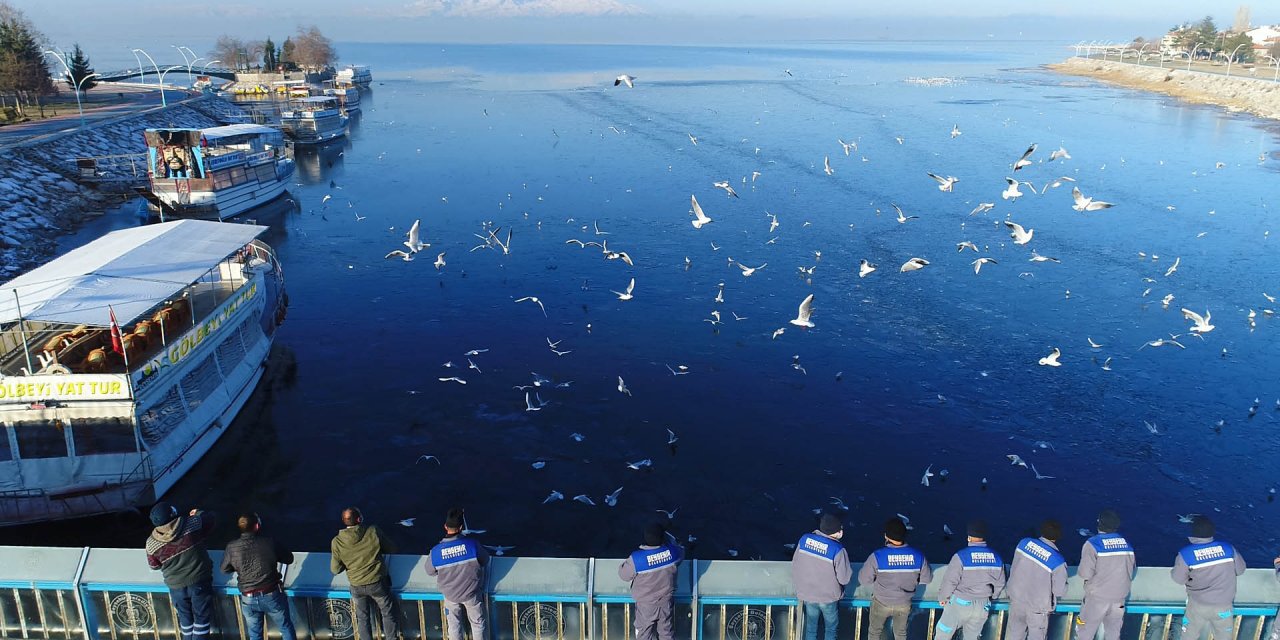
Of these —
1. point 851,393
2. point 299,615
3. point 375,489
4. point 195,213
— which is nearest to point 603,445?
point 375,489

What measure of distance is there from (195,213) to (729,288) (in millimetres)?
34906

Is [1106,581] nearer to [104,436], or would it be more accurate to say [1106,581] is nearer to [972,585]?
[972,585]

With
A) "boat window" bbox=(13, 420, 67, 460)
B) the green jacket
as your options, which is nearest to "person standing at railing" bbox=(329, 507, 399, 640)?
the green jacket

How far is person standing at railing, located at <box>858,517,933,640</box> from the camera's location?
9.36 meters

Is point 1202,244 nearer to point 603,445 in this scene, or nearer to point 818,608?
point 603,445

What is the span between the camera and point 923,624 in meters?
10.3

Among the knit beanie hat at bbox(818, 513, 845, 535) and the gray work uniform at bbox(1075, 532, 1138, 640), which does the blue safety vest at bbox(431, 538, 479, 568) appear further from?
the gray work uniform at bbox(1075, 532, 1138, 640)

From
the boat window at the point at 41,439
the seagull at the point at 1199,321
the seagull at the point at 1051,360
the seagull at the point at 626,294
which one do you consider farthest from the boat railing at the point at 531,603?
the seagull at the point at 626,294

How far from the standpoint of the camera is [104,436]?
20516 millimetres

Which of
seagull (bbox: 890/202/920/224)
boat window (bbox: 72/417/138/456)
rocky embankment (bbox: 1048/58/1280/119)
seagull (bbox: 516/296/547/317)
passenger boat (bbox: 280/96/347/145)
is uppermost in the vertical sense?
rocky embankment (bbox: 1048/58/1280/119)

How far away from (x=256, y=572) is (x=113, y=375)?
1246 cm

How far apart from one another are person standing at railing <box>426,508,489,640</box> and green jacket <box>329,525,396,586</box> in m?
0.61

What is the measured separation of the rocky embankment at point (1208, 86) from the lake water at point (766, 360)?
194 ft

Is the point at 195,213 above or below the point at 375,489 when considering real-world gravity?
above
